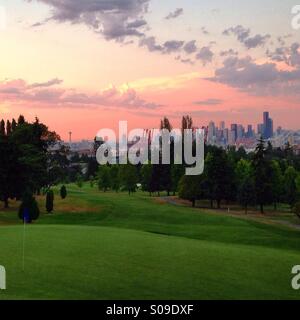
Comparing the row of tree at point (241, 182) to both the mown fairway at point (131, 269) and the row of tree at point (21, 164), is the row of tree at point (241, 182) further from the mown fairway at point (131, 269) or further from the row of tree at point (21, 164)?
the mown fairway at point (131, 269)

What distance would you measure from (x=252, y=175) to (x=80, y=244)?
56.8 meters

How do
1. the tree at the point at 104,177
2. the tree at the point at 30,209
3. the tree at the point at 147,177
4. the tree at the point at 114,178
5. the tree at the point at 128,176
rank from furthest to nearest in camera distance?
1. the tree at the point at 104,177
2. the tree at the point at 114,178
3. the tree at the point at 128,176
4. the tree at the point at 147,177
5. the tree at the point at 30,209

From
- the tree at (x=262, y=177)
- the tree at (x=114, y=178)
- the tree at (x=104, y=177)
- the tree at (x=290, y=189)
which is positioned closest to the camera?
the tree at (x=262, y=177)

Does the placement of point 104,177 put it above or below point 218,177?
below

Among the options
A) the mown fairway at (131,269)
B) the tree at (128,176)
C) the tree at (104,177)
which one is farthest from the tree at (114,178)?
the mown fairway at (131,269)

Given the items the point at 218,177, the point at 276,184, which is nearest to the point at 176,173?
the point at 218,177

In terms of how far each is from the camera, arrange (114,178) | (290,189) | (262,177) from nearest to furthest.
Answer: (262,177) → (290,189) → (114,178)

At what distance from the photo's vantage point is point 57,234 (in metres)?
32.5

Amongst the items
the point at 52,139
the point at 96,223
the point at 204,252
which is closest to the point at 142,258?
the point at 204,252

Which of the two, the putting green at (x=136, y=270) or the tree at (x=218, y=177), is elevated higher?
the tree at (x=218, y=177)

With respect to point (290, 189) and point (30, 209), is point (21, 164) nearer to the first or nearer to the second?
point (30, 209)

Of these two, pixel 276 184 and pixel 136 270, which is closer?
pixel 136 270

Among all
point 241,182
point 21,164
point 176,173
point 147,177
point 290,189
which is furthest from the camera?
point 147,177
